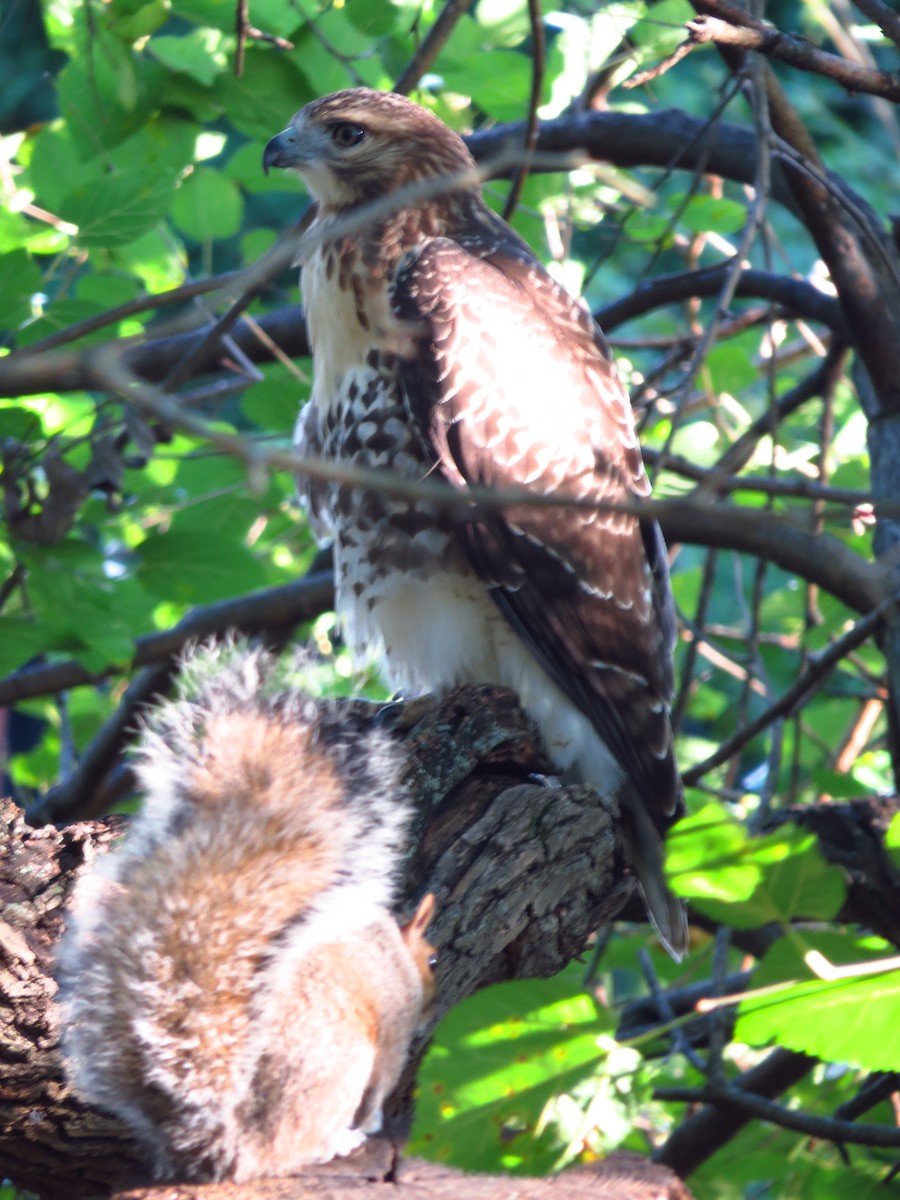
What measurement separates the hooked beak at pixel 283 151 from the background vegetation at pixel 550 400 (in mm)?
205

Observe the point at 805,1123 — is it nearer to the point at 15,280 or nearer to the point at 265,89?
the point at 15,280

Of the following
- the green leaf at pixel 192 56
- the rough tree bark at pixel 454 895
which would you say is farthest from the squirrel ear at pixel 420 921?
the green leaf at pixel 192 56

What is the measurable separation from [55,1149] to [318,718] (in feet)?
2.24

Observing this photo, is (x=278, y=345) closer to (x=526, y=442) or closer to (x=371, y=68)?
(x=371, y=68)

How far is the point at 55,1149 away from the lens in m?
1.89

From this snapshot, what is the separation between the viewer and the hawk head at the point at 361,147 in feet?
10.8

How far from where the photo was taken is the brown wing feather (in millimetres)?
3027

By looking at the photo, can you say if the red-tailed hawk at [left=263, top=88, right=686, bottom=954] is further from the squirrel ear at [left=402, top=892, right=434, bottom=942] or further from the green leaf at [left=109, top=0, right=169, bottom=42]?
the squirrel ear at [left=402, top=892, right=434, bottom=942]

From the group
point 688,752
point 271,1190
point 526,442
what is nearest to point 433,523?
point 526,442

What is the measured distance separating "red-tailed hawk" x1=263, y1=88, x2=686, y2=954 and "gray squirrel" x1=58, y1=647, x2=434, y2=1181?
1.22 metres

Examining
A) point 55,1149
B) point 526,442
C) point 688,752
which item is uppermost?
point 526,442

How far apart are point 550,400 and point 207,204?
1.27 m

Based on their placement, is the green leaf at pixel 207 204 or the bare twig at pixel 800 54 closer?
the bare twig at pixel 800 54

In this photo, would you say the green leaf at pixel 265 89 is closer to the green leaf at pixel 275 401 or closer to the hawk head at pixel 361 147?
the hawk head at pixel 361 147
